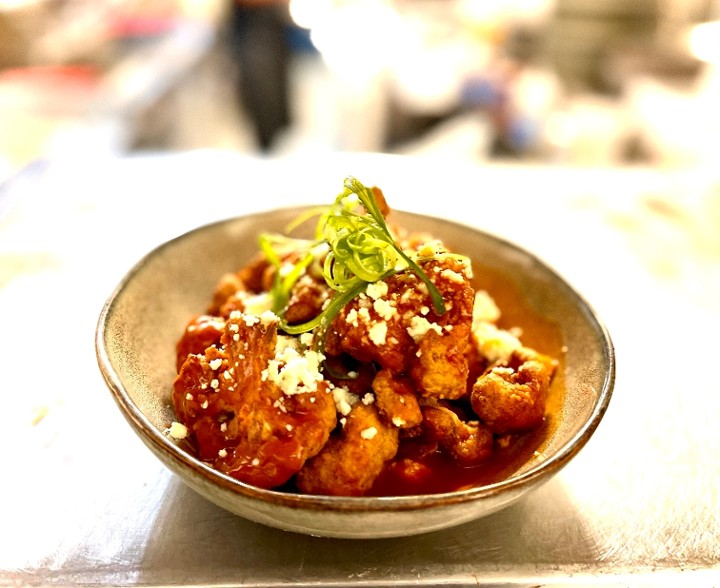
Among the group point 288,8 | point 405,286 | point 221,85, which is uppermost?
point 405,286

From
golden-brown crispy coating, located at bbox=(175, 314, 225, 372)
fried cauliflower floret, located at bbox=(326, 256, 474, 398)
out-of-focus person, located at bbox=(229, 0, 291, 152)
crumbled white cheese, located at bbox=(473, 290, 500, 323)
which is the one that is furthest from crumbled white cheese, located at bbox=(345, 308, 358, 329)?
out-of-focus person, located at bbox=(229, 0, 291, 152)

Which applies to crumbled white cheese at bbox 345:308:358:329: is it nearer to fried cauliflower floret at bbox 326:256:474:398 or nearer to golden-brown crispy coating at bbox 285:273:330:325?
fried cauliflower floret at bbox 326:256:474:398

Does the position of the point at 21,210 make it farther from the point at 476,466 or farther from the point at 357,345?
the point at 476,466

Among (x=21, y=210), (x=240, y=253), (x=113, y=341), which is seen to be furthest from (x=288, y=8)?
(x=113, y=341)

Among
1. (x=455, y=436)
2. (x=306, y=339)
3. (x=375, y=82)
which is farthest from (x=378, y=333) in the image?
(x=375, y=82)

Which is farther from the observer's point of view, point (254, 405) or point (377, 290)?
point (377, 290)

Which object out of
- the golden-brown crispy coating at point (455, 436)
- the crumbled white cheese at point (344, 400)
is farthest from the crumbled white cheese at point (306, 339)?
the golden-brown crispy coating at point (455, 436)

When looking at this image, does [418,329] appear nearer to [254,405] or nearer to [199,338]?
[254,405]

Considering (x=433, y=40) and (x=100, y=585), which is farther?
(x=433, y=40)
